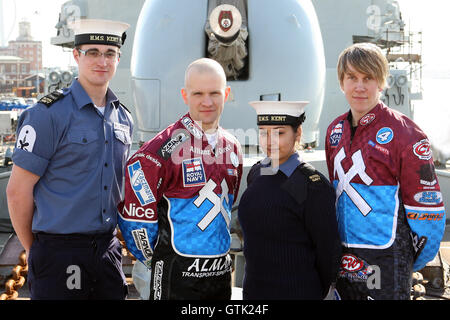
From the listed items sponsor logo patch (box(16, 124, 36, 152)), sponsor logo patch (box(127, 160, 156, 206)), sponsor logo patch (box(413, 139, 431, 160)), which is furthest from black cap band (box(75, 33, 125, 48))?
sponsor logo patch (box(413, 139, 431, 160))

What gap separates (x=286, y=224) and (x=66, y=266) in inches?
34.5

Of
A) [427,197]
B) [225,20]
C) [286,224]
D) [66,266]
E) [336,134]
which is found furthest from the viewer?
[225,20]

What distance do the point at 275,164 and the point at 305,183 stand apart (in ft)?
0.47

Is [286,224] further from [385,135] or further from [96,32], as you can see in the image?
[96,32]

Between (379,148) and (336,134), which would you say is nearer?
(379,148)

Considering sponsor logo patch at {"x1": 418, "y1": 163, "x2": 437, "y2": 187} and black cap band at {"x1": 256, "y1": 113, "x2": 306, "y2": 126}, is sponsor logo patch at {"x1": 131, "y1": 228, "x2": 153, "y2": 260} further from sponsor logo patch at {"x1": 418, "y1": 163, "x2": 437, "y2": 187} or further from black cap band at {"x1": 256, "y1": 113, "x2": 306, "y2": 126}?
sponsor logo patch at {"x1": 418, "y1": 163, "x2": 437, "y2": 187}

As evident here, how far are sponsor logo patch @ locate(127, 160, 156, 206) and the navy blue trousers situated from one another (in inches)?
11.1

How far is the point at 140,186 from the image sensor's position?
194cm

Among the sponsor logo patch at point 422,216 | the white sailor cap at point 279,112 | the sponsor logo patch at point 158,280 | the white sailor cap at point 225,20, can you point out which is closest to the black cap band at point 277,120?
the white sailor cap at point 279,112

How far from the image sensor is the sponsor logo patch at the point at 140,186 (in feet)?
6.35

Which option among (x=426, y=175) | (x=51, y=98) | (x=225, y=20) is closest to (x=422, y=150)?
(x=426, y=175)

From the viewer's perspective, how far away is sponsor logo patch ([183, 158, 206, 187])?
196 centimetres

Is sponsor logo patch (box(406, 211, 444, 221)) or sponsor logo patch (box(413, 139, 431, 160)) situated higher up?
sponsor logo patch (box(413, 139, 431, 160))
